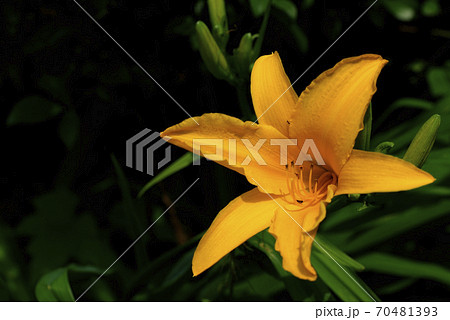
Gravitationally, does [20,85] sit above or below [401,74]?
above

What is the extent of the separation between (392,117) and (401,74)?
0.50 ft

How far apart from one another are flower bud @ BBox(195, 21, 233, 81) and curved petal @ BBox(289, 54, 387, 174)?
24 cm

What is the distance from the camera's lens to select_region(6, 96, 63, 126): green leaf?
2.97 feet

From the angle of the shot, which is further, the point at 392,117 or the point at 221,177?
the point at 392,117

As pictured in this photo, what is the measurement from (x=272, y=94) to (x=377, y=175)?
21 centimetres

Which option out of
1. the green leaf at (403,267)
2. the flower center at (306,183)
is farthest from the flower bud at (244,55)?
the green leaf at (403,267)

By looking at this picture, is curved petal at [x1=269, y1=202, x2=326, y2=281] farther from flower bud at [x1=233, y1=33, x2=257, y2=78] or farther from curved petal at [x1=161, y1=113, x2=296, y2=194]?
flower bud at [x1=233, y1=33, x2=257, y2=78]

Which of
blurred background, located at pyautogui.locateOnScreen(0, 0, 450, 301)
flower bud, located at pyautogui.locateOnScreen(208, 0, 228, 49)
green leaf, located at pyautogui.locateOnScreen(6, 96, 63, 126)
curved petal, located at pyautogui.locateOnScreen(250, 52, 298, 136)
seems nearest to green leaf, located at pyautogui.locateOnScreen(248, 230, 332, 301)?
blurred background, located at pyautogui.locateOnScreen(0, 0, 450, 301)

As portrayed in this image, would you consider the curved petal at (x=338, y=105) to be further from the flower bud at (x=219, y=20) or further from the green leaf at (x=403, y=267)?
the green leaf at (x=403, y=267)

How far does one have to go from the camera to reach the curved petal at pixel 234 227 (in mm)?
612

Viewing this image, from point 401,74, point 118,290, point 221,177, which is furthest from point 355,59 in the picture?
point 118,290

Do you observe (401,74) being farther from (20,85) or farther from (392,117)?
(20,85)

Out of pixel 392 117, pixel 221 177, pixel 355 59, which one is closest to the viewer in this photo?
pixel 355 59

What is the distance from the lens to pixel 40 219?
1.16 m
